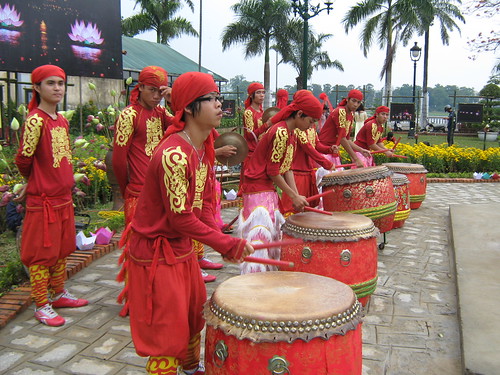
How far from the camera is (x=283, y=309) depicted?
7.04ft

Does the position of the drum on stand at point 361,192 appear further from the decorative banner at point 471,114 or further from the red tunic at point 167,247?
the decorative banner at point 471,114

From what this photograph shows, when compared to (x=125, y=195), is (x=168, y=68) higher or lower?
higher

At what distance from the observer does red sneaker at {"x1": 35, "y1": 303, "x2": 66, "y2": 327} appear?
12.7ft

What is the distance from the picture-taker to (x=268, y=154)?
4.14m

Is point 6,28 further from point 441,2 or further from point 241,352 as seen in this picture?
point 441,2

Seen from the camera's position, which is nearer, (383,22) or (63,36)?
(63,36)

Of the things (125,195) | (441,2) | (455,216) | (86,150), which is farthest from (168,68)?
(125,195)

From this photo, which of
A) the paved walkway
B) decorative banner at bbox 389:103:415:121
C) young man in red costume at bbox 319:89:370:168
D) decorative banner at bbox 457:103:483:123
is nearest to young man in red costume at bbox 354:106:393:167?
young man in red costume at bbox 319:89:370:168

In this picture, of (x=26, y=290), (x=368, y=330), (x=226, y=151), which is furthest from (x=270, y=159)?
(x=26, y=290)

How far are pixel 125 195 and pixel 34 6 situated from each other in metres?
9.44

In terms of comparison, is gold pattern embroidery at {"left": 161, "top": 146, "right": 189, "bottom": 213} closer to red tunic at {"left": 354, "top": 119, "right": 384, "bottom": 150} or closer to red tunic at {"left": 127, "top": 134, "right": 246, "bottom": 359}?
red tunic at {"left": 127, "top": 134, "right": 246, "bottom": 359}

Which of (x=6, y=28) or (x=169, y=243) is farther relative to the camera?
(x=6, y=28)

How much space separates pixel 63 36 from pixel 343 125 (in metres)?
8.70

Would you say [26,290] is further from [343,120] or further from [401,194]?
[401,194]
